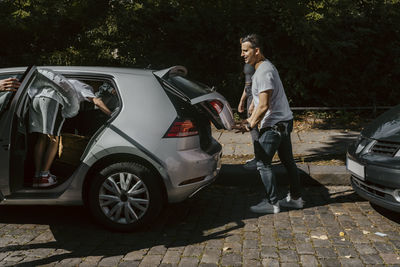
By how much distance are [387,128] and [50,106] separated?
3281 millimetres

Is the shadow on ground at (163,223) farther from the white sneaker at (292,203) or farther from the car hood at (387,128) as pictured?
the car hood at (387,128)

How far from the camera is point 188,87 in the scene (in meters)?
4.56

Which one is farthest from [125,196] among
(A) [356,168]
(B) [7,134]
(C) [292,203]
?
(A) [356,168]

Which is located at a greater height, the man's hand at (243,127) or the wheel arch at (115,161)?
the man's hand at (243,127)

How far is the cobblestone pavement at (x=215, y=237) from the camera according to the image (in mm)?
3689

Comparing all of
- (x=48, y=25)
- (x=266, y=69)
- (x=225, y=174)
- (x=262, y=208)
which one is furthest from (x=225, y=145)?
(x=48, y=25)

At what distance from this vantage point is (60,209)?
510 centimetres

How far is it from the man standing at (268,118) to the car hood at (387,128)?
85cm

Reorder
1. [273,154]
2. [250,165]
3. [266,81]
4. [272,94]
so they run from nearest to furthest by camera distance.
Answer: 1. [266,81]
2. [272,94]
3. [273,154]
4. [250,165]

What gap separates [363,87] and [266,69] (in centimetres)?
627

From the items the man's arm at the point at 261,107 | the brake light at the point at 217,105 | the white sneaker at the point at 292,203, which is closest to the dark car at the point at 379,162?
the white sneaker at the point at 292,203

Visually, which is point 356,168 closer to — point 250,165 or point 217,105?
point 217,105

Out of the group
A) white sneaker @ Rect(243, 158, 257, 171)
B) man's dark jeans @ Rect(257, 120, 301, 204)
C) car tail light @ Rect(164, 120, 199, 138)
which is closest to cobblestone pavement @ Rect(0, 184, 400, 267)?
man's dark jeans @ Rect(257, 120, 301, 204)

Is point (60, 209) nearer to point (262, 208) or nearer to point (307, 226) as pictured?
point (262, 208)
